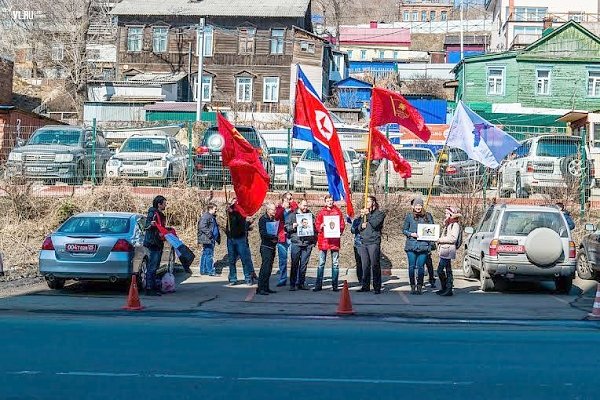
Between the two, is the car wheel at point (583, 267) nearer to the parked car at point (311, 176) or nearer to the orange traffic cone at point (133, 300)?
the parked car at point (311, 176)

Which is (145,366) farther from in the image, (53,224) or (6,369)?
(53,224)

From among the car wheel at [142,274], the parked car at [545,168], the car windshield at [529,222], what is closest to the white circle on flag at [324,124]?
the car windshield at [529,222]

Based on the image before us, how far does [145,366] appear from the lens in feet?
29.5

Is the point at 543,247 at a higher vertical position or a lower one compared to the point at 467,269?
higher

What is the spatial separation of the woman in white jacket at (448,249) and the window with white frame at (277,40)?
4509cm

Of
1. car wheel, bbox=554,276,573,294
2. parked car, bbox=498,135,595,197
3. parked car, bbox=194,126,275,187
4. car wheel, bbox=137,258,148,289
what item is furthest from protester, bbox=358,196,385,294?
parked car, bbox=498,135,595,197

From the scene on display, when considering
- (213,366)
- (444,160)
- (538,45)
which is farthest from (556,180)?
(538,45)

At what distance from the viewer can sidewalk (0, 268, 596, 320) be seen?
14562 millimetres

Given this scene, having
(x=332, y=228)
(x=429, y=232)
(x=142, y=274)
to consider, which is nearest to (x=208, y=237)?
(x=142, y=274)

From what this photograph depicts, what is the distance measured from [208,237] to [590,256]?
27.6 ft

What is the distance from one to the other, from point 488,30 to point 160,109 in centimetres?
4843

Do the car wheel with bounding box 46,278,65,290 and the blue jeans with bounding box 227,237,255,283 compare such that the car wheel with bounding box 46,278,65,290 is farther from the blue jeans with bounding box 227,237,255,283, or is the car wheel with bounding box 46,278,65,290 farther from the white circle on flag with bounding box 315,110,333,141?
the white circle on flag with bounding box 315,110,333,141

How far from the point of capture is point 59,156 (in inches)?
973

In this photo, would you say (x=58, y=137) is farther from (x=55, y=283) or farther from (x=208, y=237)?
(x=55, y=283)
